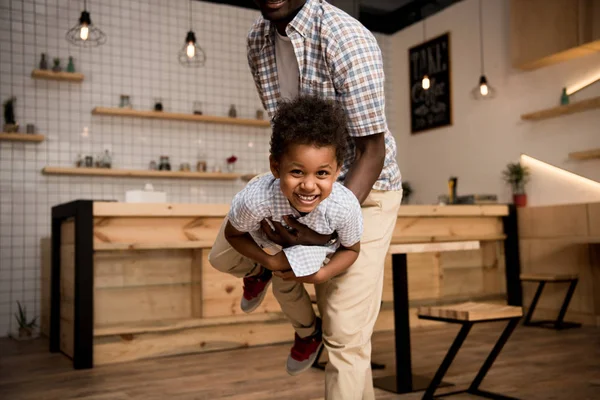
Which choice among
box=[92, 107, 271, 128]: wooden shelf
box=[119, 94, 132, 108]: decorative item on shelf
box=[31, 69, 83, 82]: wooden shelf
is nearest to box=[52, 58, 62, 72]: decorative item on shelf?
box=[31, 69, 83, 82]: wooden shelf

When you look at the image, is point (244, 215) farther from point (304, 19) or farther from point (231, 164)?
point (231, 164)

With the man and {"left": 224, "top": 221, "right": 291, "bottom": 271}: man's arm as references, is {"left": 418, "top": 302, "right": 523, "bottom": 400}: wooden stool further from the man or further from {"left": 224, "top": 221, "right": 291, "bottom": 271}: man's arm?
{"left": 224, "top": 221, "right": 291, "bottom": 271}: man's arm

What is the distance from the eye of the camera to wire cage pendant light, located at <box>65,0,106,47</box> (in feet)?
14.7

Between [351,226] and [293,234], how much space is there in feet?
0.53

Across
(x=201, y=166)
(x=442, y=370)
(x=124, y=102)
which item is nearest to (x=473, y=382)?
(x=442, y=370)

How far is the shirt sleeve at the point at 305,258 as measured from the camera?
59.9 inches

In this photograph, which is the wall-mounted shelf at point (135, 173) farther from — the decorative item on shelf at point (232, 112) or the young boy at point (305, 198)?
the young boy at point (305, 198)

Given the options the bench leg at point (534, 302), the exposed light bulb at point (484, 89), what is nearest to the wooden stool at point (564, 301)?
the bench leg at point (534, 302)

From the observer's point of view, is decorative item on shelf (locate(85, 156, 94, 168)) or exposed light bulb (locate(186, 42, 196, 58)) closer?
exposed light bulb (locate(186, 42, 196, 58))

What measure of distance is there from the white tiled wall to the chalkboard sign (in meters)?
1.86

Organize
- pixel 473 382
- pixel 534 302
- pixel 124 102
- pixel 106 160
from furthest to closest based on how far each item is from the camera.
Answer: pixel 124 102 → pixel 106 160 → pixel 534 302 → pixel 473 382

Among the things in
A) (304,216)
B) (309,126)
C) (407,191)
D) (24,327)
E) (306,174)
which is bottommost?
(24,327)

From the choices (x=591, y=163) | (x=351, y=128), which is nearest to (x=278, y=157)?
(x=351, y=128)

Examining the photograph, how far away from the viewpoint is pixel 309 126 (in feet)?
4.67
